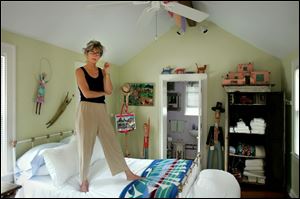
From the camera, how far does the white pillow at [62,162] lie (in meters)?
0.66

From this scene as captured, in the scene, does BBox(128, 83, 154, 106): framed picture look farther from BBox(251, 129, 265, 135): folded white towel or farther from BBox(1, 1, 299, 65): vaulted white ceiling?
BBox(251, 129, 265, 135): folded white towel

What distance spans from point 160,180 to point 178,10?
572mm

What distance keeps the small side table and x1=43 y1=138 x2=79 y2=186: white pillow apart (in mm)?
122

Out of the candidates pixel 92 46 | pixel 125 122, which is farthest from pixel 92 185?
pixel 92 46

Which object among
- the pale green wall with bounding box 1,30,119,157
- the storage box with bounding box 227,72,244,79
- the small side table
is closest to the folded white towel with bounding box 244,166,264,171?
the storage box with bounding box 227,72,244,79

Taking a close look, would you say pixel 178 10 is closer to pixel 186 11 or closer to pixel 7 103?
pixel 186 11

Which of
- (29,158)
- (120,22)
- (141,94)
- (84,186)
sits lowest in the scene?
(84,186)

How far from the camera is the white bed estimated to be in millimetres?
643

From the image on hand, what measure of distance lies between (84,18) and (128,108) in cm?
34

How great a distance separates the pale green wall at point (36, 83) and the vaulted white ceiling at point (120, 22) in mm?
28

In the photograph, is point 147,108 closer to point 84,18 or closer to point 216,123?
point 216,123

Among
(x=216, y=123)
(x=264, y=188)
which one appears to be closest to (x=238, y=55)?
(x=216, y=123)

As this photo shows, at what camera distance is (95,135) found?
0.68 metres

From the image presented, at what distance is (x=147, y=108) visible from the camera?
Answer: 27.6 inches
